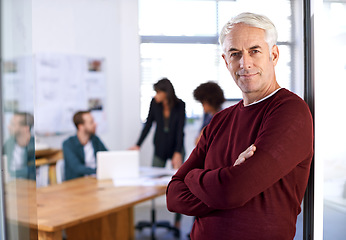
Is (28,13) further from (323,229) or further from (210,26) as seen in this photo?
(210,26)

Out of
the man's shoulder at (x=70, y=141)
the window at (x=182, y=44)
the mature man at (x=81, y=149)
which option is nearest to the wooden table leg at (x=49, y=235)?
the mature man at (x=81, y=149)

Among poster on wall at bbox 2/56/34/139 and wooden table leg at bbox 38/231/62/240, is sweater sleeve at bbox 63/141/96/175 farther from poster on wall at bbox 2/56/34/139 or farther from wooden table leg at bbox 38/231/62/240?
poster on wall at bbox 2/56/34/139

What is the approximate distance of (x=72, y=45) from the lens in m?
4.80

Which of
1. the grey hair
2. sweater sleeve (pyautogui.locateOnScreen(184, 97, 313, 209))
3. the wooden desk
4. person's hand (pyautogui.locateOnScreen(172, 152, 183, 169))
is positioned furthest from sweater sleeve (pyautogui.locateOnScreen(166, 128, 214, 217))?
person's hand (pyautogui.locateOnScreen(172, 152, 183, 169))

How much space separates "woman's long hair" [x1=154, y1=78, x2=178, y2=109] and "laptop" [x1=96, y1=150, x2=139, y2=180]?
36.8 inches

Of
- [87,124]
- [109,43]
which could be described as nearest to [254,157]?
[87,124]

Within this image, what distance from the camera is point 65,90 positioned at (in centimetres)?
479

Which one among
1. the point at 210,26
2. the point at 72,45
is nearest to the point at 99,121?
the point at 72,45

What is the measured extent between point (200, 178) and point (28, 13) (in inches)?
28.6

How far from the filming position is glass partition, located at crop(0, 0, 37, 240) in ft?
3.20

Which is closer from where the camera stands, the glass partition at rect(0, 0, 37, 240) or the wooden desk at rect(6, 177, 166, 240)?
the glass partition at rect(0, 0, 37, 240)

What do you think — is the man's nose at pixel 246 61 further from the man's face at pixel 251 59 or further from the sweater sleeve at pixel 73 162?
the sweater sleeve at pixel 73 162

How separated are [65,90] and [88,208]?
2.72m

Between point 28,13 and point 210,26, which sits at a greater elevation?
point 210,26
